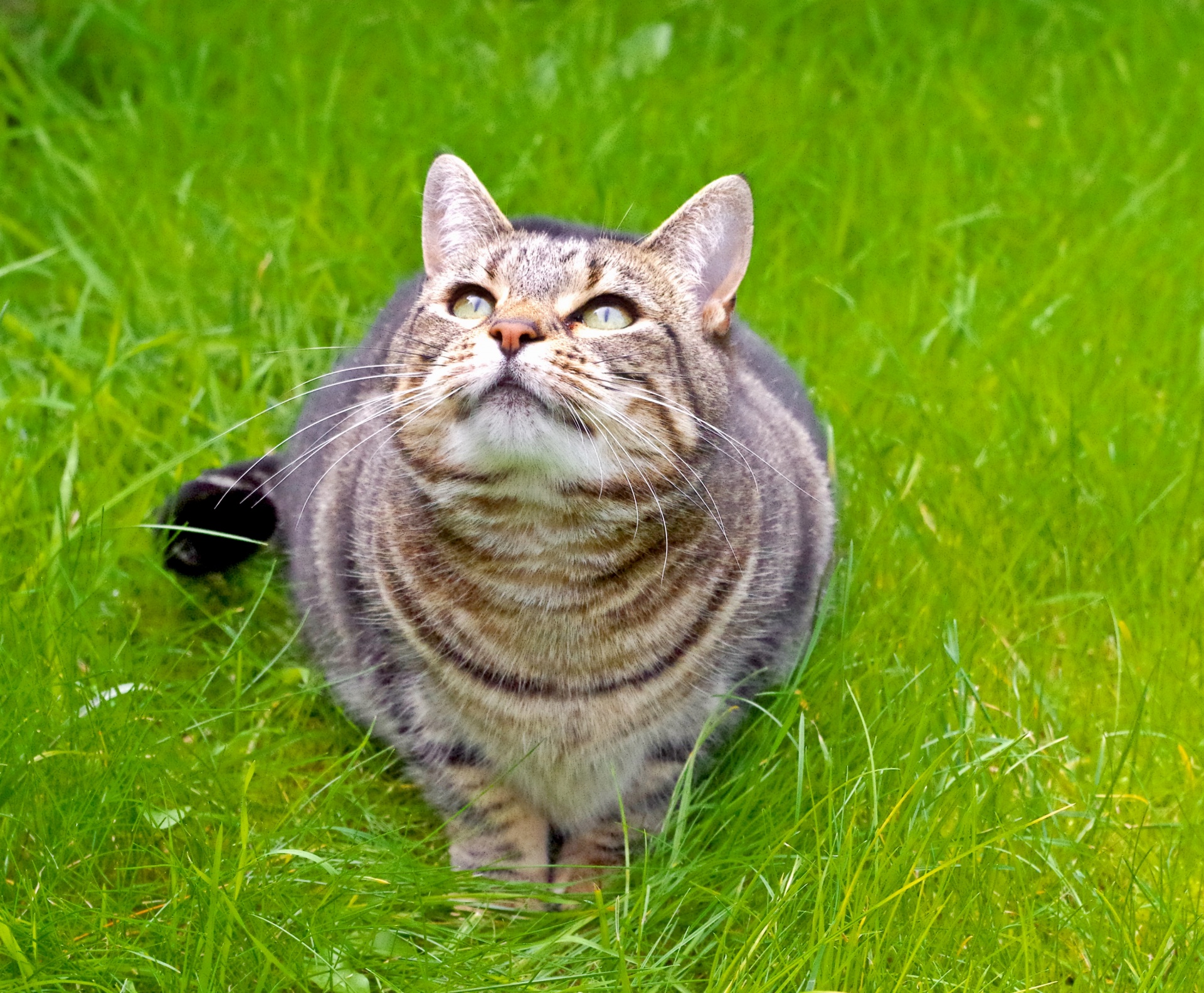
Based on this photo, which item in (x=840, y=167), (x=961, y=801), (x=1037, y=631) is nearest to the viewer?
(x=961, y=801)

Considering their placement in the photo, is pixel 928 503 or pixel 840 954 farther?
pixel 928 503

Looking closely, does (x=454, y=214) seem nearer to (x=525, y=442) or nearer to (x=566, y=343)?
(x=566, y=343)

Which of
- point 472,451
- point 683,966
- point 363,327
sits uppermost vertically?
point 472,451

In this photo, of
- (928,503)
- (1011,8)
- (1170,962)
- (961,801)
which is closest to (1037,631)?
(928,503)

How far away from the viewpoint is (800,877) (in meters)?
2.16

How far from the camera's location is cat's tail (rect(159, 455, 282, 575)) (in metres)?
2.83

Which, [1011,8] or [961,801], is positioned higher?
[1011,8]

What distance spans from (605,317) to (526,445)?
0.31m

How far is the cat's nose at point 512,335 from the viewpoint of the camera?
7.01 ft

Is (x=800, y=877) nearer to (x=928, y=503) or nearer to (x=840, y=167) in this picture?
(x=928, y=503)

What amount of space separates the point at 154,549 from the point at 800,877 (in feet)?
5.15

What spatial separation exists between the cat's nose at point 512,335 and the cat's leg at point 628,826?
2.71ft

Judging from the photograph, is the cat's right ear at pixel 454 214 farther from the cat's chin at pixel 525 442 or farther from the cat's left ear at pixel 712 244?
the cat's chin at pixel 525 442

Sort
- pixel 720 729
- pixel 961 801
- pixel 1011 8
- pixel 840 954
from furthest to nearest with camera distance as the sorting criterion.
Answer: pixel 1011 8
pixel 720 729
pixel 961 801
pixel 840 954
